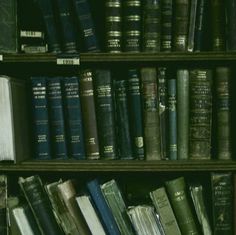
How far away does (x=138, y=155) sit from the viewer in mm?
1334

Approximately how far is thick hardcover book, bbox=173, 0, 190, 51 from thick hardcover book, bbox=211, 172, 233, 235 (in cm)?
43

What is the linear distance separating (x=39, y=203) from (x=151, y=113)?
46cm

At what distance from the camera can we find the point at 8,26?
4.27 ft

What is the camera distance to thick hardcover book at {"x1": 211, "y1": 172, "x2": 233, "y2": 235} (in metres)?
1.29

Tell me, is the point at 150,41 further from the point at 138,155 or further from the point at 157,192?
the point at 157,192

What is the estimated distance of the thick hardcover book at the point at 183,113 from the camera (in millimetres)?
1310

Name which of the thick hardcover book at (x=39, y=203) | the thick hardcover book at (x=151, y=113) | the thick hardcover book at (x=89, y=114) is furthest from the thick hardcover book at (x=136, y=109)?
the thick hardcover book at (x=39, y=203)

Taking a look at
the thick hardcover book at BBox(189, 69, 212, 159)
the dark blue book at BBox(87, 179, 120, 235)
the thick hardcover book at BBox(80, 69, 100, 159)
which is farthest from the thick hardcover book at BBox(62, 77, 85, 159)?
the thick hardcover book at BBox(189, 69, 212, 159)

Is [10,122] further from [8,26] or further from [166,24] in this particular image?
[166,24]

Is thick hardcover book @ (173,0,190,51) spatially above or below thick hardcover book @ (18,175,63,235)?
above

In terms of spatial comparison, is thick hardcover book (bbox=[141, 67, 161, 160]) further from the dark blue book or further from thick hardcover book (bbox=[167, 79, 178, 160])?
the dark blue book

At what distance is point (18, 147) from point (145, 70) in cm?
48

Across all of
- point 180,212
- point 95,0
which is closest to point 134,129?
point 180,212

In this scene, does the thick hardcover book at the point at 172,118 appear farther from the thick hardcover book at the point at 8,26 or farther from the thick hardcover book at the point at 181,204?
the thick hardcover book at the point at 8,26
